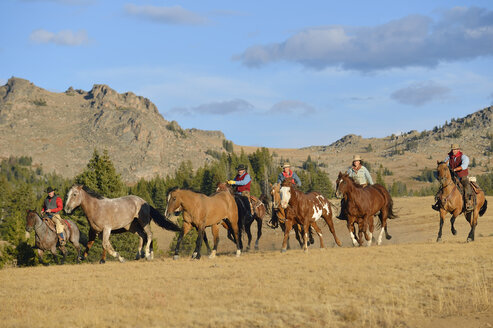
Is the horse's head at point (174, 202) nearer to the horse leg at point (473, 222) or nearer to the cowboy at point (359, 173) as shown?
the cowboy at point (359, 173)

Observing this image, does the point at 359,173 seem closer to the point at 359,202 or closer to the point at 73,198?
the point at 359,202

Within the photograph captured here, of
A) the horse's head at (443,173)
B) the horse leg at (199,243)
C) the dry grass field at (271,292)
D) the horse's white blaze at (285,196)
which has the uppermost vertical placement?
the horse's head at (443,173)

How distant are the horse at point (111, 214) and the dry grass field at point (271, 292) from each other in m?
2.06

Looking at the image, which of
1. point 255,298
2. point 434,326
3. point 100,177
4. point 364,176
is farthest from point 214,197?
point 100,177

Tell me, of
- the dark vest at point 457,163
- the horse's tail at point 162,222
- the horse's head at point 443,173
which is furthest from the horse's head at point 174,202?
the dark vest at point 457,163

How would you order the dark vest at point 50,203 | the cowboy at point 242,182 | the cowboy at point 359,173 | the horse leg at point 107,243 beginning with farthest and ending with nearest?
1. the cowboy at point 242,182
2. the dark vest at point 50,203
3. the cowboy at point 359,173
4. the horse leg at point 107,243

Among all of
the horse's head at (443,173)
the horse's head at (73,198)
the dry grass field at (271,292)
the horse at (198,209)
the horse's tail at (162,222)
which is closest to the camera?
the dry grass field at (271,292)

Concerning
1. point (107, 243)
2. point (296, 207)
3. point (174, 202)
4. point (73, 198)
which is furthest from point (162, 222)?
point (296, 207)

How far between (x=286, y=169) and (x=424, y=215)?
41.0m

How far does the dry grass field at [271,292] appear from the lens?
429 inches

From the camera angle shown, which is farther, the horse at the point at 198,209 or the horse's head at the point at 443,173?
the horse's head at the point at 443,173

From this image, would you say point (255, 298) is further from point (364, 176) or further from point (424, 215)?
point (424, 215)

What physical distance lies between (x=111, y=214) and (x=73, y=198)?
5.00 ft

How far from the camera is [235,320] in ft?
35.2
